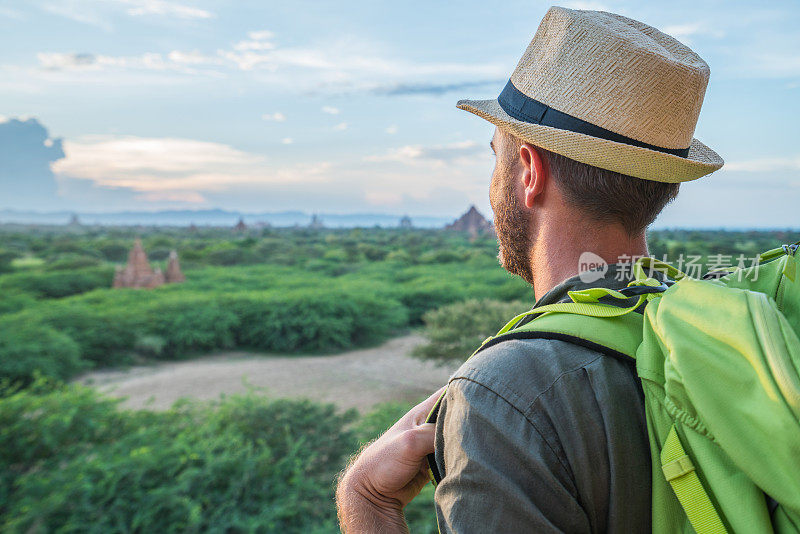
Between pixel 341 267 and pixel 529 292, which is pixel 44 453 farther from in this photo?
pixel 341 267

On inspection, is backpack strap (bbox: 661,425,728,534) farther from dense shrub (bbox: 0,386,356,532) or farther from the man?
dense shrub (bbox: 0,386,356,532)

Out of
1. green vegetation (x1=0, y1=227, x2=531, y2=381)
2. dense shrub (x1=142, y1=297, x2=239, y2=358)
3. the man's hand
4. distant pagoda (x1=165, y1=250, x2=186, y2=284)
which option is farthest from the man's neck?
distant pagoda (x1=165, y1=250, x2=186, y2=284)

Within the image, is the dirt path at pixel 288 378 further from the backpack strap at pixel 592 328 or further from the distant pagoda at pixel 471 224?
the distant pagoda at pixel 471 224

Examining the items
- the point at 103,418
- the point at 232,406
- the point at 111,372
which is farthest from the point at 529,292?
the point at 103,418

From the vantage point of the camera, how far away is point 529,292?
20391 mm

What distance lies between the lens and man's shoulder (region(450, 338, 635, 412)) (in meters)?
0.97

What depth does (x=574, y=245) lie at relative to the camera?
1296mm

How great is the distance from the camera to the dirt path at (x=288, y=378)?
1140 centimetres

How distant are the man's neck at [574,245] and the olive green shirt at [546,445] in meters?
0.33

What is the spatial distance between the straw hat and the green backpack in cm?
35

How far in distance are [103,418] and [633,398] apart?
6659 millimetres

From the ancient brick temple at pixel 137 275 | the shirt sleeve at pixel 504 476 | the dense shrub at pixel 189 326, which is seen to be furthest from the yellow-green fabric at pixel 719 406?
the ancient brick temple at pixel 137 275

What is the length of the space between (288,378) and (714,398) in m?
12.7

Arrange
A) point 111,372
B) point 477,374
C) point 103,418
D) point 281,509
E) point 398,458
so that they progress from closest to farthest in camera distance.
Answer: point 477,374, point 398,458, point 281,509, point 103,418, point 111,372
